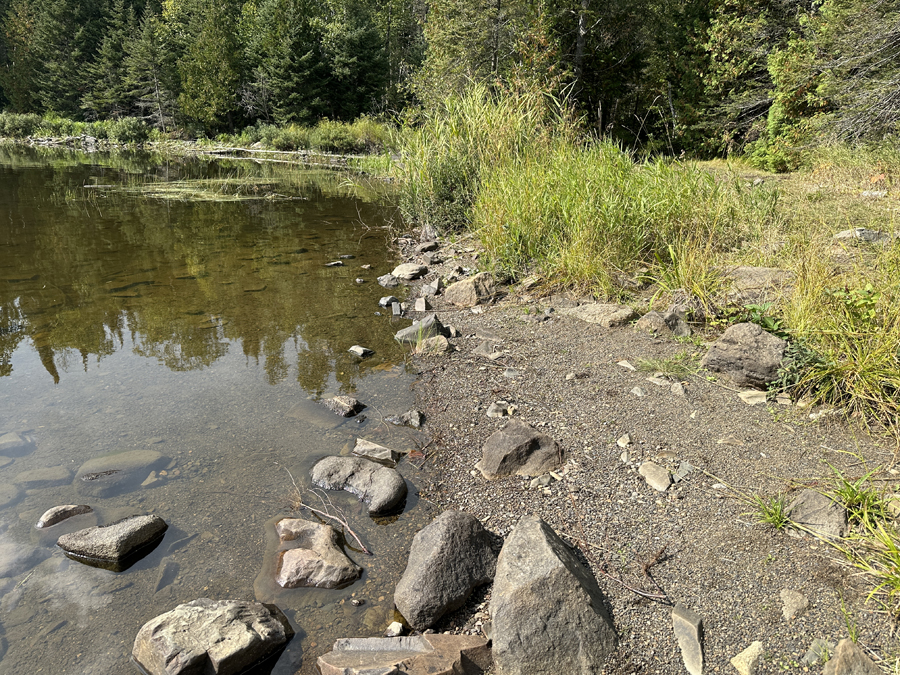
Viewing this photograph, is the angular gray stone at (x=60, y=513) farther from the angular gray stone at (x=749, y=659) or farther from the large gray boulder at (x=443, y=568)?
the angular gray stone at (x=749, y=659)

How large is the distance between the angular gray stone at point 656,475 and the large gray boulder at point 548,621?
718mm

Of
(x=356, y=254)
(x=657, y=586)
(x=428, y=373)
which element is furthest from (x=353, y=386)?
(x=356, y=254)

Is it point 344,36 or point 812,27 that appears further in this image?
point 344,36

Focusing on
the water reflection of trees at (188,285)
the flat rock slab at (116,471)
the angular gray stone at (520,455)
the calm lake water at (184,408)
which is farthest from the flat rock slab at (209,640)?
the water reflection of trees at (188,285)

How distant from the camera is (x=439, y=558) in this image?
2.12m

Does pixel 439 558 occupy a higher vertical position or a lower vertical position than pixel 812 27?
lower

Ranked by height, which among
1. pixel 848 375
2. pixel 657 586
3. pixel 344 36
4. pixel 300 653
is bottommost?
pixel 300 653

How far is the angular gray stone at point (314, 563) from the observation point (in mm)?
2234

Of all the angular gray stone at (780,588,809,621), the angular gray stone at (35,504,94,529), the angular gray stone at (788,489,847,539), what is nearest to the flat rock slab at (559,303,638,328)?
the angular gray stone at (788,489,847,539)

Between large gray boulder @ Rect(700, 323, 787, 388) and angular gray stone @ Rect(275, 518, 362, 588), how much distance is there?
2.36 metres

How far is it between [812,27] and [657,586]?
11.9 meters

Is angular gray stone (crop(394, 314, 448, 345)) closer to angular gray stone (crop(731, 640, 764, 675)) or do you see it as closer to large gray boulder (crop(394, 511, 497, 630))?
large gray boulder (crop(394, 511, 497, 630))

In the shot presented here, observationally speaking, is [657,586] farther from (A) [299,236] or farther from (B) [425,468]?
(A) [299,236]

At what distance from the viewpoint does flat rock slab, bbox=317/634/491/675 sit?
1.75 meters
